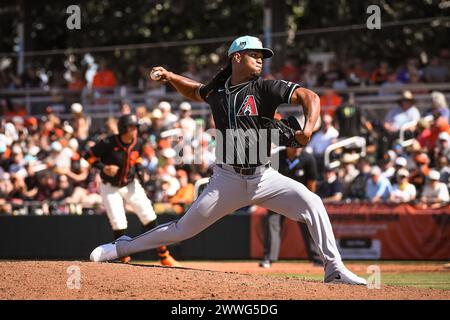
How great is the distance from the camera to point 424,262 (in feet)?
58.1

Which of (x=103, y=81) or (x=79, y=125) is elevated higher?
(x=103, y=81)

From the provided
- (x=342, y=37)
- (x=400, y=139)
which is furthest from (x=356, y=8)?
(x=400, y=139)

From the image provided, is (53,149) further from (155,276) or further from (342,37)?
(155,276)

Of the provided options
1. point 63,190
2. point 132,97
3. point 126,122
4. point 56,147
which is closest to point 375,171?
point 126,122

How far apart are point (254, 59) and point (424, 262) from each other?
9116 millimetres

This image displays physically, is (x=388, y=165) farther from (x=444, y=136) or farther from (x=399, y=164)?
(x=444, y=136)

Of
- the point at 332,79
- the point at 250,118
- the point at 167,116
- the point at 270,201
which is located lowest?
the point at 270,201

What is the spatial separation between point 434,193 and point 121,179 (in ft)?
22.6

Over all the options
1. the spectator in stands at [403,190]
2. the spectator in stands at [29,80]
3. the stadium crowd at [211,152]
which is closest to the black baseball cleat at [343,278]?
the stadium crowd at [211,152]

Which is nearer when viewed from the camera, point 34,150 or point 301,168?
point 301,168

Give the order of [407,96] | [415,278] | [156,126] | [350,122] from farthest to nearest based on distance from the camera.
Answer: [156,126] → [350,122] → [407,96] → [415,278]

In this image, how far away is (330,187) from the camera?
19406mm

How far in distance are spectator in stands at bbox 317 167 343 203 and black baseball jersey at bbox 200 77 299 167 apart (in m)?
9.73

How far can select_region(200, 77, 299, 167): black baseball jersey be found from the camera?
31.3ft
